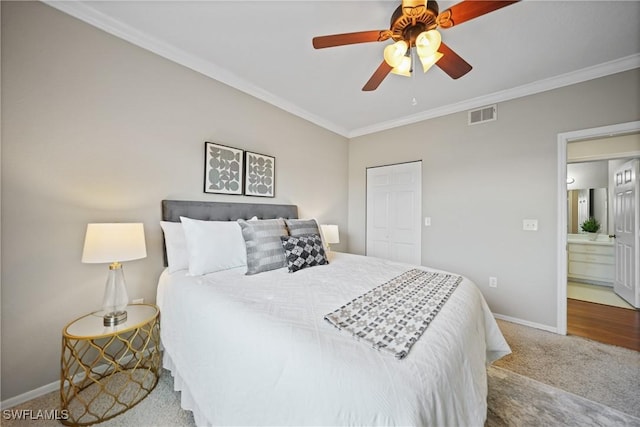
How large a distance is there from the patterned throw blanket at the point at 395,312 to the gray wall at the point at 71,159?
1.84 metres

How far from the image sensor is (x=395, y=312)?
3.95 ft

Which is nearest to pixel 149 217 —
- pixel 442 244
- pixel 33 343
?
pixel 33 343

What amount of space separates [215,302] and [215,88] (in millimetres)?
2181

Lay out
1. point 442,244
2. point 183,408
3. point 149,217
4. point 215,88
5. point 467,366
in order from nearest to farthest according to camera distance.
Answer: point 467,366
point 183,408
point 149,217
point 215,88
point 442,244

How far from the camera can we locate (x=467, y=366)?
40.3 inches

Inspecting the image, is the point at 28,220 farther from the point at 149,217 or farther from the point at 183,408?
the point at 183,408

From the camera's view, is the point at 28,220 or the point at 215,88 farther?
the point at 215,88

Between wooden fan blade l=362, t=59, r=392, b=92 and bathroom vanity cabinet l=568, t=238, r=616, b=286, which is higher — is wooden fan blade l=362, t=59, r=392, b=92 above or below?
above

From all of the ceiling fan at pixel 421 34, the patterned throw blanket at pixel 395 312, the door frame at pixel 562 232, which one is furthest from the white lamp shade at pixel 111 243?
the door frame at pixel 562 232

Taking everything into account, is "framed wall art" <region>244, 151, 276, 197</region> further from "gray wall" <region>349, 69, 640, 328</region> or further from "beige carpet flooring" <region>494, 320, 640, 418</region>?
"beige carpet flooring" <region>494, 320, 640, 418</region>

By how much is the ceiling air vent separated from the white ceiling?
0.09m

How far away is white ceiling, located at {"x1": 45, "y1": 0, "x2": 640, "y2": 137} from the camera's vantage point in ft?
5.63

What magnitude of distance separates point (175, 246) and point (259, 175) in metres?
1.23

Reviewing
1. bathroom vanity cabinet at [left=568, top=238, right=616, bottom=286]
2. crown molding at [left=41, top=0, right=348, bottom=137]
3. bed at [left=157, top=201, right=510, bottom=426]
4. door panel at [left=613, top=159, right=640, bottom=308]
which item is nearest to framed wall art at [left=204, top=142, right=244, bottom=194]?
crown molding at [left=41, top=0, right=348, bottom=137]
